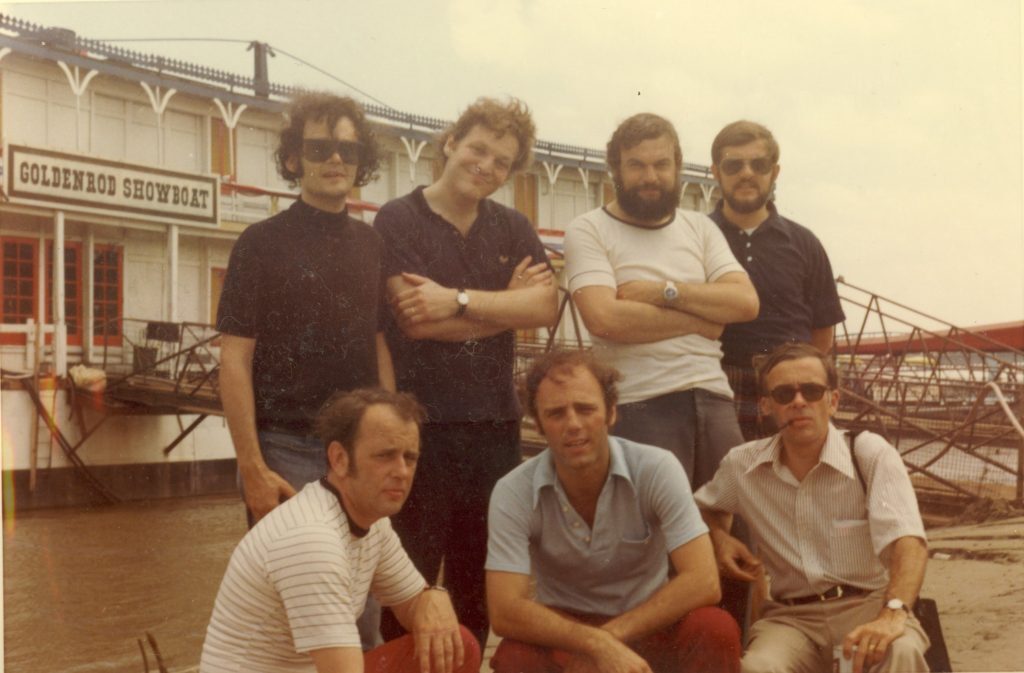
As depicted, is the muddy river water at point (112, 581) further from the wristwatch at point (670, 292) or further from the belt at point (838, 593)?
the belt at point (838, 593)

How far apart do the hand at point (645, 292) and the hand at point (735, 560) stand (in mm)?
715

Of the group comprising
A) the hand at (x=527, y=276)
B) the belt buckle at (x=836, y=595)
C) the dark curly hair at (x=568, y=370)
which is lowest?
the belt buckle at (x=836, y=595)

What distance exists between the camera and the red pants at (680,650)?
8.61ft

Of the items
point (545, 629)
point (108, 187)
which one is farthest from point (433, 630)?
point (108, 187)

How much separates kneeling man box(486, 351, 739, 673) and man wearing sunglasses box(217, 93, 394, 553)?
21.8 inches

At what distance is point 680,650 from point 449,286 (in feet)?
4.07

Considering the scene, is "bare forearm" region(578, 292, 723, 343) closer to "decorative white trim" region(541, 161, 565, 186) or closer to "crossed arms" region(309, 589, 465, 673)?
"decorative white trim" region(541, 161, 565, 186)

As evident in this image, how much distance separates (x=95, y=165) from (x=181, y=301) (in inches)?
24.7

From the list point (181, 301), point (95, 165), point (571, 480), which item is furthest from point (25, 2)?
point (571, 480)

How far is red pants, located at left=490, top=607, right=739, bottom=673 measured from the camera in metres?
2.62

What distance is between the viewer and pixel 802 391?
2.86m

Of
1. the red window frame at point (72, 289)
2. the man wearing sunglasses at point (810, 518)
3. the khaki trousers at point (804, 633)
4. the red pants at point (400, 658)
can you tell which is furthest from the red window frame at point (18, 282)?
the khaki trousers at point (804, 633)

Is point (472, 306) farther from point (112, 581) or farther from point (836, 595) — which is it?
point (112, 581)

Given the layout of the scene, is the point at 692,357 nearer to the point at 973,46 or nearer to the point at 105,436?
the point at 973,46
